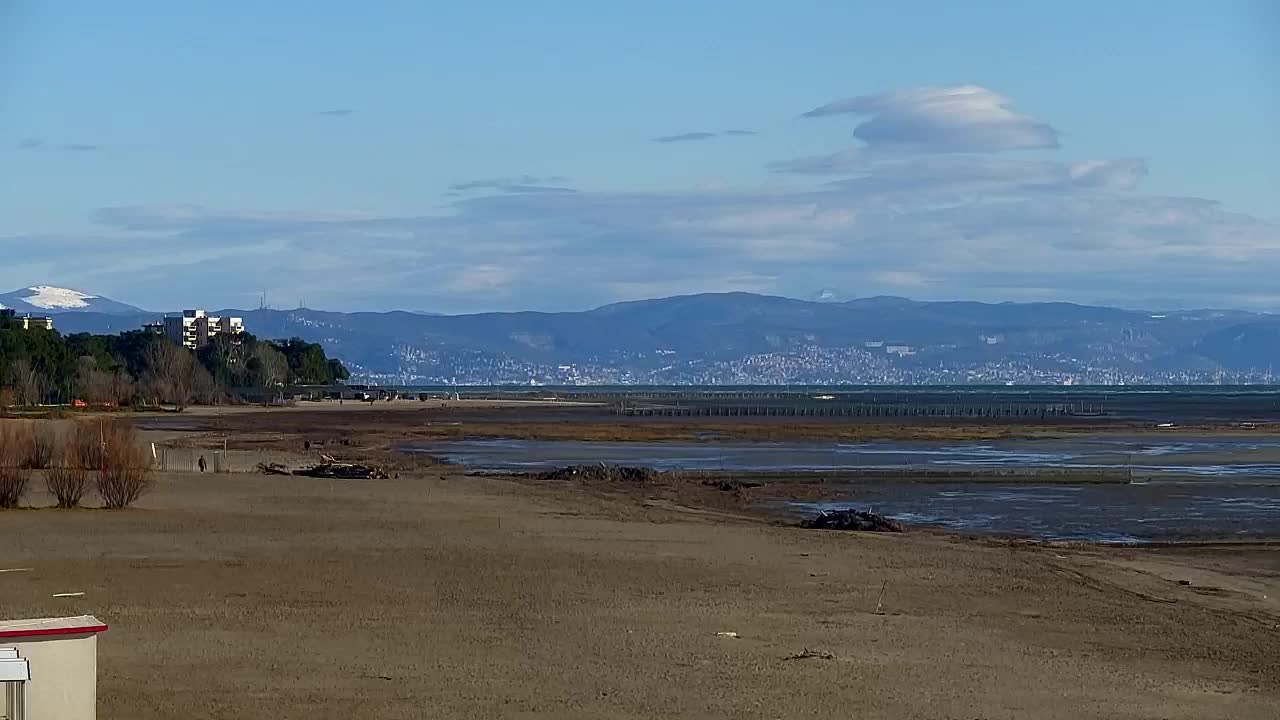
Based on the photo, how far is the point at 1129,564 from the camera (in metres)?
23.7

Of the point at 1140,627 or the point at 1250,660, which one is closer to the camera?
the point at 1250,660

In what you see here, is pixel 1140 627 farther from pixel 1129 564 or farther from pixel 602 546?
pixel 602 546

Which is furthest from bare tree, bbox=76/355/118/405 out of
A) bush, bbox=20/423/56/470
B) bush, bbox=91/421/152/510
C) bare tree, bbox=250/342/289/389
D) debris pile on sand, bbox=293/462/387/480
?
bush, bbox=91/421/152/510

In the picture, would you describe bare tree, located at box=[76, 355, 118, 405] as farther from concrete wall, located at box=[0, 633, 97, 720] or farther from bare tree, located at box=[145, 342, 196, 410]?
concrete wall, located at box=[0, 633, 97, 720]

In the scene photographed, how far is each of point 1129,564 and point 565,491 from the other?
1689cm

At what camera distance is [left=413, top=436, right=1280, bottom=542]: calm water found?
31.2m

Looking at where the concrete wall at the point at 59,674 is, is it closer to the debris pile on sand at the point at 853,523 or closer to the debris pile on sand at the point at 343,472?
the debris pile on sand at the point at 853,523

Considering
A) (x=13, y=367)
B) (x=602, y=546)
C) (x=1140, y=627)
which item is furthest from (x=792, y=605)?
(x=13, y=367)

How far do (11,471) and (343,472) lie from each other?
44.8ft

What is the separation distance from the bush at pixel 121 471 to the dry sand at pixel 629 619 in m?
1.11

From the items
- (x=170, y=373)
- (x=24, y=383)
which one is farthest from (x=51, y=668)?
(x=170, y=373)

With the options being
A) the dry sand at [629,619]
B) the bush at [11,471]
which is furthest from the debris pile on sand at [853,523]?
the bush at [11,471]

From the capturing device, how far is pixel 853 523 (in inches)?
1113

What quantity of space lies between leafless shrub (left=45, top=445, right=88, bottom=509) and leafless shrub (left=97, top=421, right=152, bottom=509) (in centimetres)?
32
